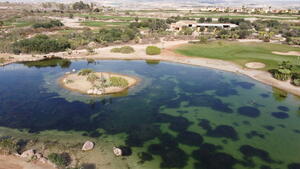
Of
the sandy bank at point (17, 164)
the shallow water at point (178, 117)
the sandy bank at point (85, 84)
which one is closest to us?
the sandy bank at point (17, 164)

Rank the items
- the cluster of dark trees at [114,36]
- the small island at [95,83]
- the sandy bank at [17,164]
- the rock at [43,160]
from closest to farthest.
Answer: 1. the sandy bank at [17,164]
2. the rock at [43,160]
3. the small island at [95,83]
4. the cluster of dark trees at [114,36]

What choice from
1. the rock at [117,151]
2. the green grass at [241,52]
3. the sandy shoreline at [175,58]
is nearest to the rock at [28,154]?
the rock at [117,151]

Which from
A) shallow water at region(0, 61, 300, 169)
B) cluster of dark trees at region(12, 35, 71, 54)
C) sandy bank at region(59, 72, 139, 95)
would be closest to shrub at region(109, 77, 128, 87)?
sandy bank at region(59, 72, 139, 95)

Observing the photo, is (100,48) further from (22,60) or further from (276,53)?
(276,53)

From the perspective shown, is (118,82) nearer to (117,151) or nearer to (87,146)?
(87,146)

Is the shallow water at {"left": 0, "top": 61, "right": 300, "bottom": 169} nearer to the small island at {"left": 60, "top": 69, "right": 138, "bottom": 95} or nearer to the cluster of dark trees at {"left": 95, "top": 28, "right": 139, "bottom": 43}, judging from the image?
the small island at {"left": 60, "top": 69, "right": 138, "bottom": 95}

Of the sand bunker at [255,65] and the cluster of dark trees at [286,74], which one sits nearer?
the cluster of dark trees at [286,74]

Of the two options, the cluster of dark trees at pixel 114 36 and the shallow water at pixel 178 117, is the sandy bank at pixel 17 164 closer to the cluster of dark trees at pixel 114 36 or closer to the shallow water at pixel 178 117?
the shallow water at pixel 178 117
